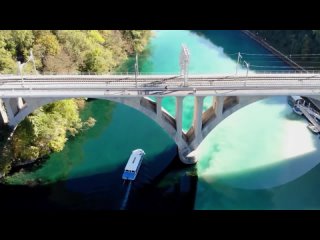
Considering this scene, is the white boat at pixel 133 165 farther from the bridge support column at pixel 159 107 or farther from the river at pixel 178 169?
the bridge support column at pixel 159 107

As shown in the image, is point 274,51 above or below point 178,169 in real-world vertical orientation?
above

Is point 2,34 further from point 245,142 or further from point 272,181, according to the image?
point 272,181

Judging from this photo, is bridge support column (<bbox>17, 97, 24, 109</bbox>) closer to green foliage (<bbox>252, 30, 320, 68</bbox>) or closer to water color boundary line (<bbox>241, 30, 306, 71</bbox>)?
water color boundary line (<bbox>241, 30, 306, 71</bbox>)

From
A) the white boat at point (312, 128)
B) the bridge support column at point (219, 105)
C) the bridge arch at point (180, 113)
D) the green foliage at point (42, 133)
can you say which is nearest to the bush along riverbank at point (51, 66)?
the green foliage at point (42, 133)

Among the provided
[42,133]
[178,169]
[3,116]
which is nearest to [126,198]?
[178,169]

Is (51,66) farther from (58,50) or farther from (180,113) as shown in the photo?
(180,113)

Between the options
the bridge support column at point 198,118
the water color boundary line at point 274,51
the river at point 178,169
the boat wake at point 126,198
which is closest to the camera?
the boat wake at point 126,198

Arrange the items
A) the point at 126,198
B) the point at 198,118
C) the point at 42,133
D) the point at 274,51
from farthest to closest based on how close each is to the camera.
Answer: the point at 274,51 < the point at 42,133 < the point at 198,118 < the point at 126,198
